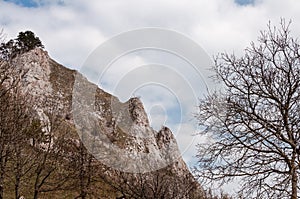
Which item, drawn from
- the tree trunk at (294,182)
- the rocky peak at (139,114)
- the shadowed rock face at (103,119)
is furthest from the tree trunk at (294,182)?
the rocky peak at (139,114)

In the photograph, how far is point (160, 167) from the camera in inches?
1459

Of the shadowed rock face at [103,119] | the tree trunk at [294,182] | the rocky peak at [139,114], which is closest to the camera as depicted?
the tree trunk at [294,182]

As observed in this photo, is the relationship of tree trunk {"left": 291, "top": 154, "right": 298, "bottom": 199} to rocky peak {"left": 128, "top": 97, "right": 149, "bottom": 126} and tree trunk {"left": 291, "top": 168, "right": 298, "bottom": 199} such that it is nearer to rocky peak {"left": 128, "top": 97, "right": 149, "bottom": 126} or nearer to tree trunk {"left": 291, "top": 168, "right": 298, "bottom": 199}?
tree trunk {"left": 291, "top": 168, "right": 298, "bottom": 199}

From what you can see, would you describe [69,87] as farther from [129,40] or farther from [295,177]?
[295,177]

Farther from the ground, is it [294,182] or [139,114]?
[139,114]

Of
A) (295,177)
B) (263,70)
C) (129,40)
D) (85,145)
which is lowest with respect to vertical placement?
(295,177)

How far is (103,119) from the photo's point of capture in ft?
210

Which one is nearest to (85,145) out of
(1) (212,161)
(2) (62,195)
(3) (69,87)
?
(2) (62,195)

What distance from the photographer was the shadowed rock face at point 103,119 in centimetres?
3478

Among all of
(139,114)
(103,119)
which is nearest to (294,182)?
(103,119)

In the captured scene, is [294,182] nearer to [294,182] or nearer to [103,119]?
[294,182]

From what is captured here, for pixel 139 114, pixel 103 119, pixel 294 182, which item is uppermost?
pixel 139 114

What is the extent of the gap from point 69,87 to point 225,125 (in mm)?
78819

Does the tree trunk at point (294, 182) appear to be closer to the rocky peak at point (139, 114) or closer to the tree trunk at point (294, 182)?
the tree trunk at point (294, 182)
